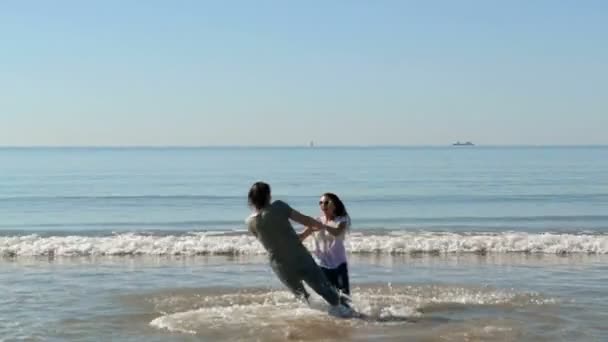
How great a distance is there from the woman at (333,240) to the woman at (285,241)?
296 mm

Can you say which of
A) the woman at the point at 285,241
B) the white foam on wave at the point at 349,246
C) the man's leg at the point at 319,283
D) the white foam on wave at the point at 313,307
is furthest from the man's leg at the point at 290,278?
the white foam on wave at the point at 349,246

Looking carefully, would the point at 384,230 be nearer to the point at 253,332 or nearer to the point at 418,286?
the point at 418,286

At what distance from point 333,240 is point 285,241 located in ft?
2.77

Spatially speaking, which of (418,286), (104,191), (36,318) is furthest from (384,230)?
(104,191)

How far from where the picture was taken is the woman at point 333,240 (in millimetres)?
9562

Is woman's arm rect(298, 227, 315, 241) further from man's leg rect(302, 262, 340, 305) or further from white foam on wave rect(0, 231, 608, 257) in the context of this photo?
white foam on wave rect(0, 231, 608, 257)

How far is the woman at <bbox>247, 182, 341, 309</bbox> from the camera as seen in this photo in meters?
9.02

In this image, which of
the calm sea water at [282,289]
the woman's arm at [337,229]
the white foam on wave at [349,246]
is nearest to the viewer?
the calm sea water at [282,289]

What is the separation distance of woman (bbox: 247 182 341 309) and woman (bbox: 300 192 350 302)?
0.30m

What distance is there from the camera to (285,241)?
922cm

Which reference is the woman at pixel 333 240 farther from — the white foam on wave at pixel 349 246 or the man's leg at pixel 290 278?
the white foam on wave at pixel 349 246

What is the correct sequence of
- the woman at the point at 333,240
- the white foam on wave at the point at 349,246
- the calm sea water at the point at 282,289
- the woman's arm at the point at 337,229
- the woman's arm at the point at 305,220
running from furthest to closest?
the white foam on wave at the point at 349,246
the woman at the point at 333,240
the woman's arm at the point at 337,229
the calm sea water at the point at 282,289
the woman's arm at the point at 305,220

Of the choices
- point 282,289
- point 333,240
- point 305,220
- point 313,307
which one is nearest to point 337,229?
point 333,240

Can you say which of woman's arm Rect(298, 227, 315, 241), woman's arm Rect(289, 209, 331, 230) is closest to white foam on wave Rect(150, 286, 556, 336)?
woman's arm Rect(298, 227, 315, 241)
